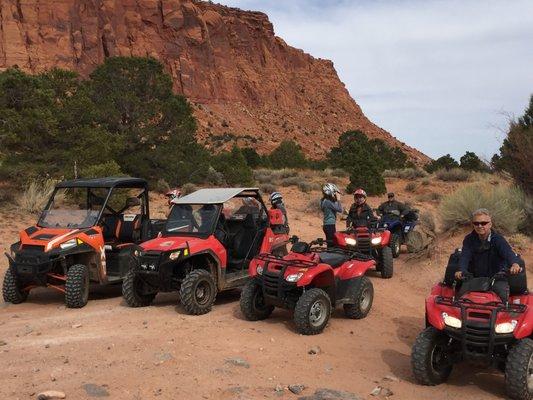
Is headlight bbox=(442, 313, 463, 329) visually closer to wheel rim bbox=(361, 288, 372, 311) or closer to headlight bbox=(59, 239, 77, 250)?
wheel rim bbox=(361, 288, 372, 311)

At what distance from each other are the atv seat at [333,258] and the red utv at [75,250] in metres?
3.29

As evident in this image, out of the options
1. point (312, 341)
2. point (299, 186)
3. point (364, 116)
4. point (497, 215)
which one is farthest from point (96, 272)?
point (364, 116)

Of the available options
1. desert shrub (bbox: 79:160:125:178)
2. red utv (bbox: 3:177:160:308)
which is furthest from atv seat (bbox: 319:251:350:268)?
desert shrub (bbox: 79:160:125:178)

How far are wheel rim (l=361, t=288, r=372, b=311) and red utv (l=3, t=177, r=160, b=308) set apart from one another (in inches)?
150

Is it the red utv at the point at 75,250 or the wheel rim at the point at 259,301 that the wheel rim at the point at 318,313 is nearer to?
the wheel rim at the point at 259,301

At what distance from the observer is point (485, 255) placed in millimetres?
5496

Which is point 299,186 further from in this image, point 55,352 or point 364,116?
point 364,116

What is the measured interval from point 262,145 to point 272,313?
68.6 m

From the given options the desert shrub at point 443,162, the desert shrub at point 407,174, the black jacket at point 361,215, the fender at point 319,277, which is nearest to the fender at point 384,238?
the black jacket at point 361,215

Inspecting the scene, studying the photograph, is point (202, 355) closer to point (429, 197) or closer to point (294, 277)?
point (294, 277)

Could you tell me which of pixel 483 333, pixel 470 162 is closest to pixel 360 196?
pixel 483 333

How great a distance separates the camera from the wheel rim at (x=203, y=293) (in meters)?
7.51

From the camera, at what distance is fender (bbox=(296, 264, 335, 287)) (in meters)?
6.54

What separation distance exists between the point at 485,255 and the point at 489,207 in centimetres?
659
